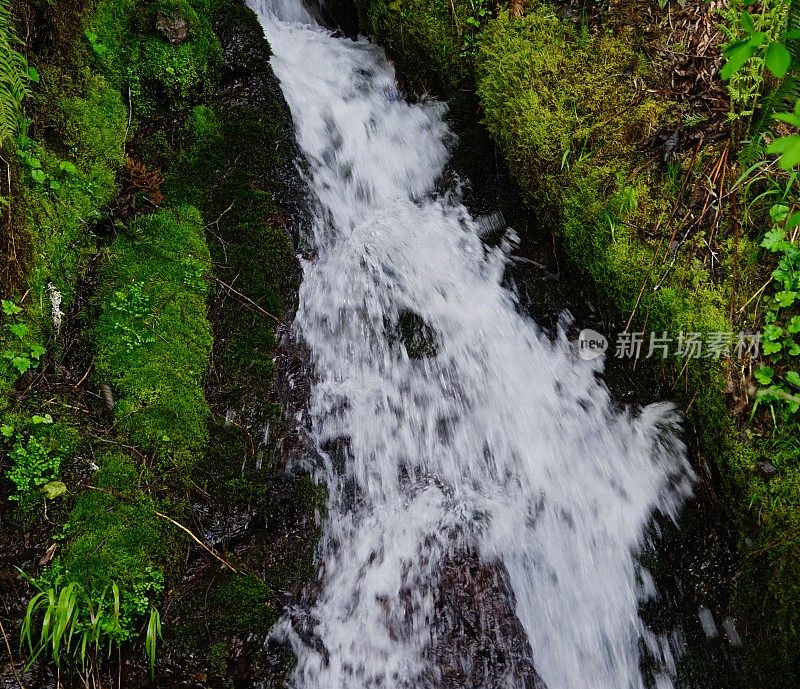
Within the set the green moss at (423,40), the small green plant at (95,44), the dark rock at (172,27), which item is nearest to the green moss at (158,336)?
the small green plant at (95,44)

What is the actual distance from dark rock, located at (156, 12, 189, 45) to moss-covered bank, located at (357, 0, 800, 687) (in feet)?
7.54

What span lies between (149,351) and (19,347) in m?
0.67

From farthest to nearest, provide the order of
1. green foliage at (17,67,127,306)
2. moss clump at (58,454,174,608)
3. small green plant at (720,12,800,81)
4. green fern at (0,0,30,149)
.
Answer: green foliage at (17,67,127,306) → green fern at (0,0,30,149) → moss clump at (58,454,174,608) → small green plant at (720,12,800,81)

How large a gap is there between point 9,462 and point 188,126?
2742 mm

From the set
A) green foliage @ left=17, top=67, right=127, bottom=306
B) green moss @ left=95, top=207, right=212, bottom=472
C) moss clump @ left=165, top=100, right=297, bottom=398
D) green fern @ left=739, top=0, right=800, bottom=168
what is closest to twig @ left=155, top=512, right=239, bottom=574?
green moss @ left=95, top=207, right=212, bottom=472

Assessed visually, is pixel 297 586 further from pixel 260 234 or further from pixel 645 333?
pixel 645 333

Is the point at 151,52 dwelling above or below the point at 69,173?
above

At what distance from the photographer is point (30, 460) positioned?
Answer: 120 inches

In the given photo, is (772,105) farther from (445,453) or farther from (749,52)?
(445,453)

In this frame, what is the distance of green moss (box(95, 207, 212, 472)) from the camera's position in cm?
339

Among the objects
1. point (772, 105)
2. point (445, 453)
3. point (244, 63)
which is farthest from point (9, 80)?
point (772, 105)

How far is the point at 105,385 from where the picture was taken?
3408 mm

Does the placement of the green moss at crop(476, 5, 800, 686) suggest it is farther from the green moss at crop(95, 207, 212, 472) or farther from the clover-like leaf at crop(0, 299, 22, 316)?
the clover-like leaf at crop(0, 299, 22, 316)

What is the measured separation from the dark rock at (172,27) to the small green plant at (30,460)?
3.10 metres
